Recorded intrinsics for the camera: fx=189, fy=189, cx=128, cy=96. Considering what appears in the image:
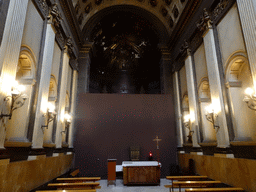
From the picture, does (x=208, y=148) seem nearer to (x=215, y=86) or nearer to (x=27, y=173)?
(x=215, y=86)

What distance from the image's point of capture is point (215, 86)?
281 inches

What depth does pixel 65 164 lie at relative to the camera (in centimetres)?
932

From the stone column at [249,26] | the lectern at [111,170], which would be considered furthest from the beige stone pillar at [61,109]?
the stone column at [249,26]

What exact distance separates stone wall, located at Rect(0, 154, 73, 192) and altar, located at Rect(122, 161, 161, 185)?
2.85m

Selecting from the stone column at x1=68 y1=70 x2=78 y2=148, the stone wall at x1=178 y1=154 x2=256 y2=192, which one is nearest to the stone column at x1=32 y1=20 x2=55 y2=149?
the stone column at x1=68 y1=70 x2=78 y2=148

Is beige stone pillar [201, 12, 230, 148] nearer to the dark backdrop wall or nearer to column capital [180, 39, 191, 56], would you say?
column capital [180, 39, 191, 56]

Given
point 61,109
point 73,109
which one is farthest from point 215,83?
point 73,109

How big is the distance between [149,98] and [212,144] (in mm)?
5016

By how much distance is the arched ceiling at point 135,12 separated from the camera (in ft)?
42.2

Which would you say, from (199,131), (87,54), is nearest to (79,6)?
(87,54)

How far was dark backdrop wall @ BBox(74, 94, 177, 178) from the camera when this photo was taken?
1071 cm

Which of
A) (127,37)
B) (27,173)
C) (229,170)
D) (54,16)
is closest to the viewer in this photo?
(27,173)

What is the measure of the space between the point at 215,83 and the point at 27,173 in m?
6.89

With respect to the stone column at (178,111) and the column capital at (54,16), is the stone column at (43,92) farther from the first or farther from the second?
the stone column at (178,111)
